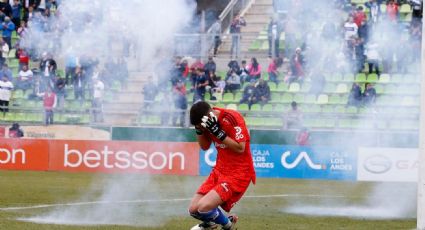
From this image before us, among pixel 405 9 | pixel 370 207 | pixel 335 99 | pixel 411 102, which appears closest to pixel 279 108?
pixel 335 99

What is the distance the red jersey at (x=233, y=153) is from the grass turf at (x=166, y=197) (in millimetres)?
2002

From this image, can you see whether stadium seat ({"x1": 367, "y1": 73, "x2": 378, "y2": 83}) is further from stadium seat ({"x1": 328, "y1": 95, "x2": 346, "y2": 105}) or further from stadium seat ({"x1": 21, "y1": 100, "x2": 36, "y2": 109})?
stadium seat ({"x1": 21, "y1": 100, "x2": 36, "y2": 109})

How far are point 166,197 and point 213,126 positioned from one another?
27.2 ft

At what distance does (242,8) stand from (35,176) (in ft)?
25.2

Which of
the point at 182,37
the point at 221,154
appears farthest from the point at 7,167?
the point at 221,154

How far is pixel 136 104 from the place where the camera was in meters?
28.1

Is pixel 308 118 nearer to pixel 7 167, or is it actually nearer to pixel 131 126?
pixel 131 126

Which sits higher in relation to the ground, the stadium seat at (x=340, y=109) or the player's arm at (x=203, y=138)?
the player's arm at (x=203, y=138)

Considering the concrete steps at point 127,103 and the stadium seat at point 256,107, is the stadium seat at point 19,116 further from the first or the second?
the stadium seat at point 256,107

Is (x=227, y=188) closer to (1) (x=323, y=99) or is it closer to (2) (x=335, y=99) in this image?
(1) (x=323, y=99)

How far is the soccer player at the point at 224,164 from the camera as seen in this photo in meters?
11.8

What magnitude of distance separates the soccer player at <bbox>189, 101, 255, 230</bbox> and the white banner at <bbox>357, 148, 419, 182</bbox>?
15033 mm

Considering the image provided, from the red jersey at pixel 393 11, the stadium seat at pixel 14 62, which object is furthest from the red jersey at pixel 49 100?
the red jersey at pixel 393 11

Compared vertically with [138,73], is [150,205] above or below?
below
